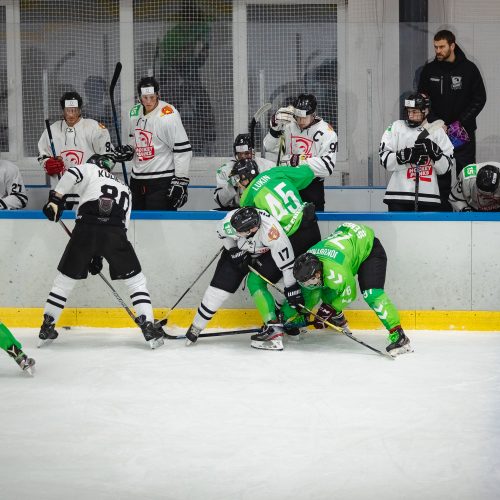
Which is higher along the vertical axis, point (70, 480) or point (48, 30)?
point (48, 30)

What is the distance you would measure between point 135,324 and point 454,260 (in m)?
1.60

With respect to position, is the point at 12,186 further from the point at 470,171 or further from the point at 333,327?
the point at 470,171

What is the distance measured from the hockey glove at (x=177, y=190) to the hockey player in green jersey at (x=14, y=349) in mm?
1669

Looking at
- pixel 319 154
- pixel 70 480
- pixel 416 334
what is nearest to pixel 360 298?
pixel 416 334

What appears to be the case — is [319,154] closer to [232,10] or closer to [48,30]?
[232,10]

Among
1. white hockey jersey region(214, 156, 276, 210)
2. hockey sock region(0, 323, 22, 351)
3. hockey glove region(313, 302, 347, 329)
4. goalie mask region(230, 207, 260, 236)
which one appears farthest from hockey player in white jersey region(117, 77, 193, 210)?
hockey sock region(0, 323, 22, 351)

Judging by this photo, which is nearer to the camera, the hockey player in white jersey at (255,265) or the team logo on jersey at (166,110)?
the hockey player in white jersey at (255,265)

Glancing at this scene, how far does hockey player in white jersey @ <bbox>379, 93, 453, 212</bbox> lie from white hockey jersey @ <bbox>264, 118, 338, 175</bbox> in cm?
27

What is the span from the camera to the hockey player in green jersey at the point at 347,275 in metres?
5.02

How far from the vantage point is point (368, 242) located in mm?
5258

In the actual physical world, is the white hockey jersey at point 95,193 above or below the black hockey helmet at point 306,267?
above

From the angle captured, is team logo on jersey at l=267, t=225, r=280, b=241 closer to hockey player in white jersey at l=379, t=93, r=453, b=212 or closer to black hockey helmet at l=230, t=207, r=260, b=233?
black hockey helmet at l=230, t=207, r=260, b=233

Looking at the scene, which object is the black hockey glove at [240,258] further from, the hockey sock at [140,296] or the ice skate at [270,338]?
the hockey sock at [140,296]

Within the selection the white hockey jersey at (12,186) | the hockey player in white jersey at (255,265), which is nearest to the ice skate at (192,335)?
the hockey player in white jersey at (255,265)
